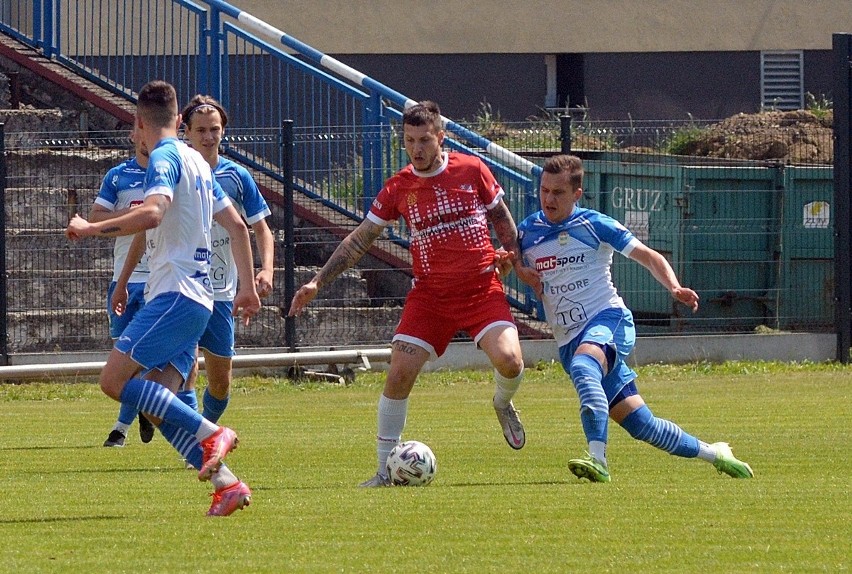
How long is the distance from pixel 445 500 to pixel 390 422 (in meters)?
1.15

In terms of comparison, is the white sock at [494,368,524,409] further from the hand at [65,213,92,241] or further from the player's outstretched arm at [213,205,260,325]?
the hand at [65,213,92,241]

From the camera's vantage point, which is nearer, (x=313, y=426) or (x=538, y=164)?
(x=313, y=426)

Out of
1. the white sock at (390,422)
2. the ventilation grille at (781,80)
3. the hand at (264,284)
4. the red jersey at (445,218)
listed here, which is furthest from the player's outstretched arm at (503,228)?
the ventilation grille at (781,80)

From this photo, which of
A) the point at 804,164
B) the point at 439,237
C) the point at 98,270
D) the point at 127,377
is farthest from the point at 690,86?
the point at 127,377

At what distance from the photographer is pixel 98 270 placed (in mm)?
15969

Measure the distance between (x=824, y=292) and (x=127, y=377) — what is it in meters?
11.8

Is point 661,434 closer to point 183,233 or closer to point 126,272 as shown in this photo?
point 183,233

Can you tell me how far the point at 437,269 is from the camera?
27.4 feet

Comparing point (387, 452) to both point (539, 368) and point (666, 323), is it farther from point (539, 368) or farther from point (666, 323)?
point (666, 323)

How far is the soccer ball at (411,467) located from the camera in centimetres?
784

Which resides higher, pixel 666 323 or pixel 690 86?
pixel 690 86

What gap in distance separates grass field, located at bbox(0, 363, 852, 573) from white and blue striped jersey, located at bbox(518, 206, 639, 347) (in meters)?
0.89

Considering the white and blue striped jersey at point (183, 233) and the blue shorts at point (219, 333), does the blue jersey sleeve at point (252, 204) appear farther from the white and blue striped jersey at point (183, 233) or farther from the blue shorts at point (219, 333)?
the white and blue striped jersey at point (183, 233)

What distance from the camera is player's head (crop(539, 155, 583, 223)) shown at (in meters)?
8.33
